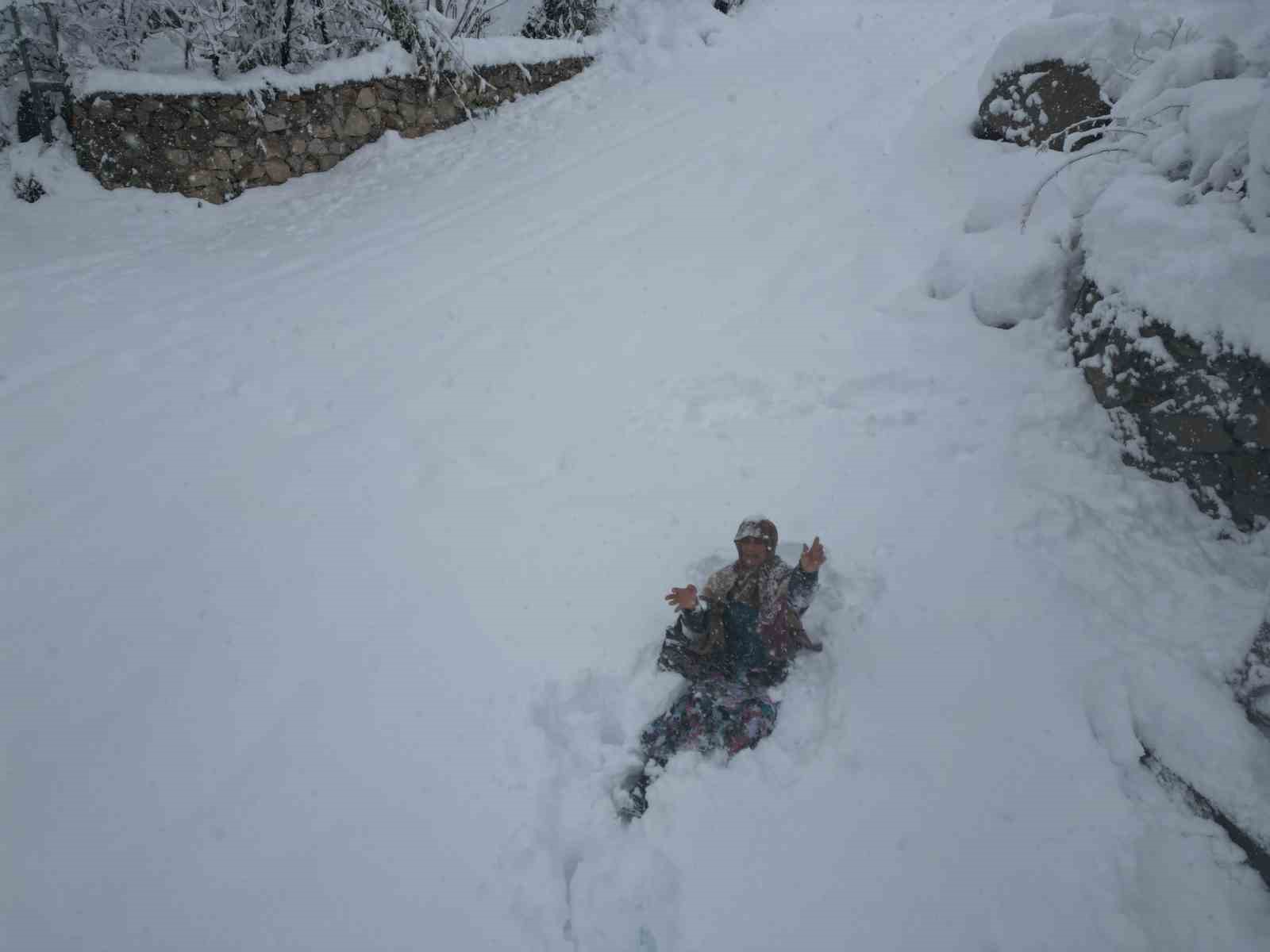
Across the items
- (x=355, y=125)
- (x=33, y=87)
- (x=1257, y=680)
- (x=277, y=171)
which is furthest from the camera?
(x=355, y=125)

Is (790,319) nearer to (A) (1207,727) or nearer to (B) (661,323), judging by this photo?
(B) (661,323)

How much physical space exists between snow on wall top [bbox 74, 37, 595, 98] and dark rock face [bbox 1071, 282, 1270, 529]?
8919 millimetres

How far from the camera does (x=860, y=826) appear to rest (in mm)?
2670

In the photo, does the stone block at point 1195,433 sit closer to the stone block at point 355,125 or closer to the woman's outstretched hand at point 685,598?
the woman's outstretched hand at point 685,598

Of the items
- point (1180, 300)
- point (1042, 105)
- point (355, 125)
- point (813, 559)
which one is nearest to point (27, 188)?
point (355, 125)

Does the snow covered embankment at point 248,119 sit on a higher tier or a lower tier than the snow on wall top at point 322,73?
lower

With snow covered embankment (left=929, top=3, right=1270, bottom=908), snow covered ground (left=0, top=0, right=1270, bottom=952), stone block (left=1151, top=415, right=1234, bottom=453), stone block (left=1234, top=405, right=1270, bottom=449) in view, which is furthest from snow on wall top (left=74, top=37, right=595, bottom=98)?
stone block (left=1234, top=405, right=1270, bottom=449)

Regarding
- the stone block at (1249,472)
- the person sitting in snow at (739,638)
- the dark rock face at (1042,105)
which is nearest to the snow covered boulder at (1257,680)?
the stone block at (1249,472)

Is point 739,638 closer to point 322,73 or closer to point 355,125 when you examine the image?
point 355,125

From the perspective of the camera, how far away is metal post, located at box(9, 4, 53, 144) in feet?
23.3

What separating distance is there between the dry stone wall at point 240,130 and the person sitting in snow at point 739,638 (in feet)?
27.4

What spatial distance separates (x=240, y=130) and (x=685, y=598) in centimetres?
854

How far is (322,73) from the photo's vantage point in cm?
839

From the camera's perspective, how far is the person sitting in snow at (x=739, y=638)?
3008 millimetres
